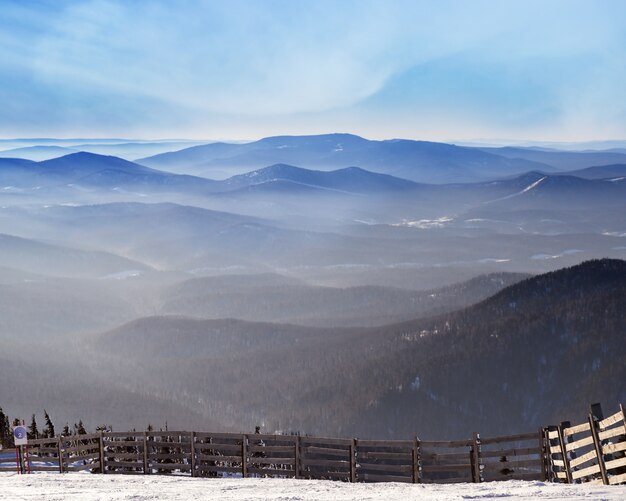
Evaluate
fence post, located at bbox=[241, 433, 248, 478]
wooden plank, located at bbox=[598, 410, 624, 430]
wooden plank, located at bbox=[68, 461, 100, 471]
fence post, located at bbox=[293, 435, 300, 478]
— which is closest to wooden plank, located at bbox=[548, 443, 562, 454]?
wooden plank, located at bbox=[598, 410, 624, 430]

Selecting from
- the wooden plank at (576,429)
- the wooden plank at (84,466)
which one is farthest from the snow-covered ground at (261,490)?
the wooden plank at (84,466)

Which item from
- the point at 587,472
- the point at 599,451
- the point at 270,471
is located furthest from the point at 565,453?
the point at 270,471

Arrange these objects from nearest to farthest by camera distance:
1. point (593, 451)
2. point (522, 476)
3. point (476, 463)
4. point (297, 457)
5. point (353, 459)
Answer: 1. point (593, 451)
2. point (522, 476)
3. point (476, 463)
4. point (353, 459)
5. point (297, 457)

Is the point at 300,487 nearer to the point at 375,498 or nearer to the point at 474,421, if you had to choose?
the point at 375,498

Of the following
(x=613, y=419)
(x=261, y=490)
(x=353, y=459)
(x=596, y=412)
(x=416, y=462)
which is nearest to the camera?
(x=613, y=419)

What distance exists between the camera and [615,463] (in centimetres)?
2592

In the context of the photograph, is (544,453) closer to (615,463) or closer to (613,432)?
(615,463)

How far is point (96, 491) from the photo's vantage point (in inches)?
1246

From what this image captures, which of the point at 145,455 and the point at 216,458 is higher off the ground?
the point at 145,455

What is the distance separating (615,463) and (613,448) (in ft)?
1.65

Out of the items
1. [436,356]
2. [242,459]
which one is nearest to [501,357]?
[436,356]

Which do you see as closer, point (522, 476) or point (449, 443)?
point (522, 476)

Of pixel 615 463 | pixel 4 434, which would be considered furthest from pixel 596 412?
pixel 4 434

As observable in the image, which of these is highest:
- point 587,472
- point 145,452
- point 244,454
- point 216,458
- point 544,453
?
point 145,452
